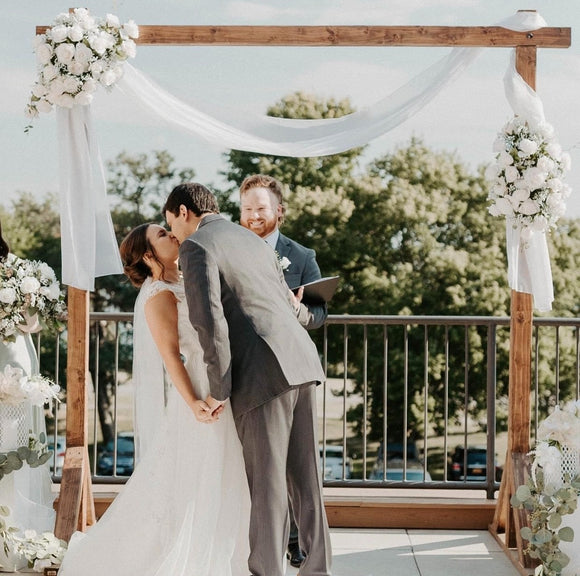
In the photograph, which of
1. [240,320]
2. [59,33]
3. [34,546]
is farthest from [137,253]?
[34,546]

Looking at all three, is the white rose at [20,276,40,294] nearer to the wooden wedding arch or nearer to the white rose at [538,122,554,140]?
the wooden wedding arch

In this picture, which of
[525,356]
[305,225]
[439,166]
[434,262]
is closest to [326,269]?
[305,225]

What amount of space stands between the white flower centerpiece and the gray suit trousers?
1044mm

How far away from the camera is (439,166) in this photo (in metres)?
26.1

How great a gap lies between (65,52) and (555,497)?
2905 millimetres

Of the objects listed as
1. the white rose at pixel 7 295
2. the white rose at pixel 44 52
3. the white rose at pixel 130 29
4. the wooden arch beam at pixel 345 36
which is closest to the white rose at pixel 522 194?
the wooden arch beam at pixel 345 36

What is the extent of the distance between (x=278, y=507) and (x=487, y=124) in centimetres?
3167

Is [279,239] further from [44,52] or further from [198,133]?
[44,52]

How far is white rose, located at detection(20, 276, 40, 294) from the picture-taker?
415 cm

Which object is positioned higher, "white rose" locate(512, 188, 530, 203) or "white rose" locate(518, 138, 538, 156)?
"white rose" locate(518, 138, 538, 156)

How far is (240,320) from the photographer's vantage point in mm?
3316

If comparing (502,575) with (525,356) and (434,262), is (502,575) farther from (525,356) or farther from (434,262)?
(434,262)

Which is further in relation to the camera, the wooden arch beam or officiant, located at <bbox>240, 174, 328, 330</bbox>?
the wooden arch beam

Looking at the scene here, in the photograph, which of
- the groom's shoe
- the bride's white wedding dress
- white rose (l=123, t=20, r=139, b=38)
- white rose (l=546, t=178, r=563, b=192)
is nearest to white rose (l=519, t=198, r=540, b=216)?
Result: white rose (l=546, t=178, r=563, b=192)
